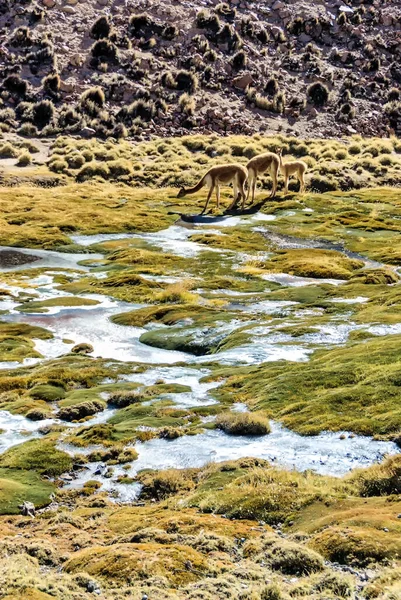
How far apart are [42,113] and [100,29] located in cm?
2029

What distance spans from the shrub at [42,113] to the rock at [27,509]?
215 ft

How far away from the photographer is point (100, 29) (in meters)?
89.5

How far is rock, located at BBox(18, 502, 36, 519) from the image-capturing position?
41.5ft

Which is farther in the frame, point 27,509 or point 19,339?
point 19,339

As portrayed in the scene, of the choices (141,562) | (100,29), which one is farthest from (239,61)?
(141,562)

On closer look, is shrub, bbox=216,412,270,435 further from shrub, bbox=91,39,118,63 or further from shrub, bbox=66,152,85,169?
shrub, bbox=91,39,118,63

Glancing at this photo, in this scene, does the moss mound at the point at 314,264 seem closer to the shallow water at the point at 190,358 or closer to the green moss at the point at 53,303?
the shallow water at the point at 190,358

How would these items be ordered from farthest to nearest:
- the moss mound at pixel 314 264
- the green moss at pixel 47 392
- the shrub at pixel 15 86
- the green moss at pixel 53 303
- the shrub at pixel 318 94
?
the shrub at pixel 318 94
the shrub at pixel 15 86
the moss mound at pixel 314 264
the green moss at pixel 53 303
the green moss at pixel 47 392

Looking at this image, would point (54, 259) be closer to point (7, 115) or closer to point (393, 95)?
point (7, 115)

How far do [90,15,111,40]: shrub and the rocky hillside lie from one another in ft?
0.41

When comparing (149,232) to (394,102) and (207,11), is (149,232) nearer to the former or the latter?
(394,102)

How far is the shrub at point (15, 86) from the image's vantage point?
78.8 m

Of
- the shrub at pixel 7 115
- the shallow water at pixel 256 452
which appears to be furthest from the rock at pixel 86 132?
the shallow water at pixel 256 452

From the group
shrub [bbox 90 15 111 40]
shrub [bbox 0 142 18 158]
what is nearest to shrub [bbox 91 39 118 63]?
shrub [bbox 90 15 111 40]
